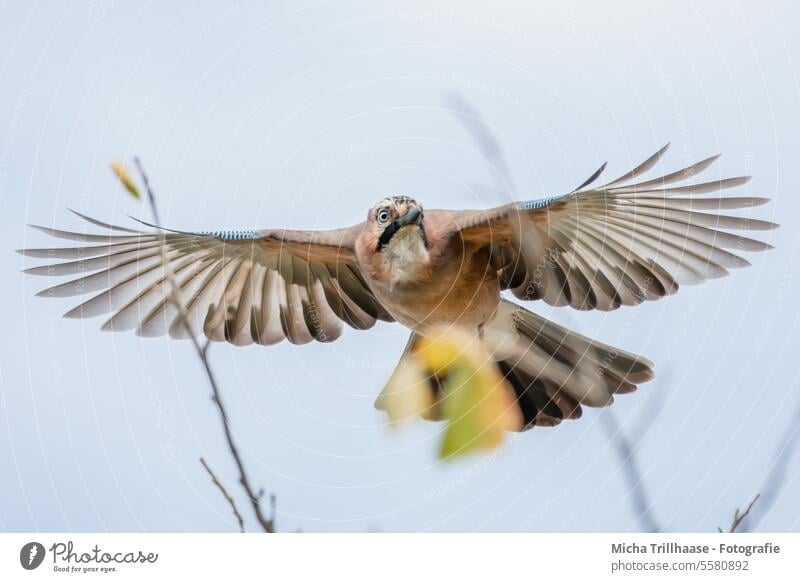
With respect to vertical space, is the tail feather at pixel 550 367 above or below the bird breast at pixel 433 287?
below

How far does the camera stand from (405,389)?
9.09m

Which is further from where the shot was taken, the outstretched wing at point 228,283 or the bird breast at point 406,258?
the outstretched wing at point 228,283

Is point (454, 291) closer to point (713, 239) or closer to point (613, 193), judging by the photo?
point (613, 193)

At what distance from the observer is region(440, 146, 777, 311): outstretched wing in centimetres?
794

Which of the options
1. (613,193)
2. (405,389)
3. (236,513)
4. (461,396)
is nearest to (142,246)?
(405,389)

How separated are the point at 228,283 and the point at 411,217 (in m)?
2.69

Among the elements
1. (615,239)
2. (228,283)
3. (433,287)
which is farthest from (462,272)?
(228,283)

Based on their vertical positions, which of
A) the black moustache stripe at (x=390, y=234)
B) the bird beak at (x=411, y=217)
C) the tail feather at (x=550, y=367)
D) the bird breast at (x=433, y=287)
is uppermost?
Answer: the bird beak at (x=411, y=217)

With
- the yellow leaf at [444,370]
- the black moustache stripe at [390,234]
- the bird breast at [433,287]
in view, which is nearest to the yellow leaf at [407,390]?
the yellow leaf at [444,370]

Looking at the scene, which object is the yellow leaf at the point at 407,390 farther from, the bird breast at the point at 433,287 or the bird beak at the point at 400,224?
the bird beak at the point at 400,224

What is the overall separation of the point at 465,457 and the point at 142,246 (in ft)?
21.4

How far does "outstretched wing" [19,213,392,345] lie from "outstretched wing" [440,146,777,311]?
140cm

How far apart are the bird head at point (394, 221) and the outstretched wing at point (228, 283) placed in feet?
2.38

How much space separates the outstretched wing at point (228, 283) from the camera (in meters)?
8.95
